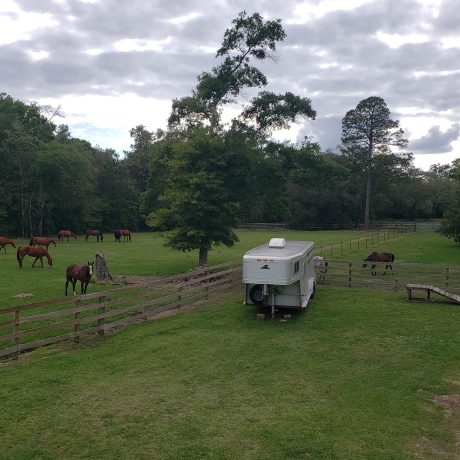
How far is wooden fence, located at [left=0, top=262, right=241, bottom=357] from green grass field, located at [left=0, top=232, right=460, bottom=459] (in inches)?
15.2

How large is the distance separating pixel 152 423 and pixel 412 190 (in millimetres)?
75644

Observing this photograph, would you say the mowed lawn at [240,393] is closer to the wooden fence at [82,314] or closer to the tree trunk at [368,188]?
the wooden fence at [82,314]

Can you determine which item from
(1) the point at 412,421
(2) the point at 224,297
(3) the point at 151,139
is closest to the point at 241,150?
(2) the point at 224,297

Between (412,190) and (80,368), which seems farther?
(412,190)

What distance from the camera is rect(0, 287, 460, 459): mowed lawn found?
595cm

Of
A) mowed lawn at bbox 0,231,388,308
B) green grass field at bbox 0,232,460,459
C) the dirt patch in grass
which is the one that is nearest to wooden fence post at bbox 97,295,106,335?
green grass field at bbox 0,232,460,459

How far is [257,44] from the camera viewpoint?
25484 mm

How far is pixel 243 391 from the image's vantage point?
778 cm

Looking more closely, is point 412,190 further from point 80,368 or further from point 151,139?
point 80,368

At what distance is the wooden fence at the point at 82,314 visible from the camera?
945cm

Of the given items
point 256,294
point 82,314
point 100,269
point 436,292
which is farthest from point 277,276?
point 100,269

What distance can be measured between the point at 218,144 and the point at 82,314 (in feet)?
37.9

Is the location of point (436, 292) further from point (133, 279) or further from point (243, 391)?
point (133, 279)

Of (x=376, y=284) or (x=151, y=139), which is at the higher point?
(x=151, y=139)
